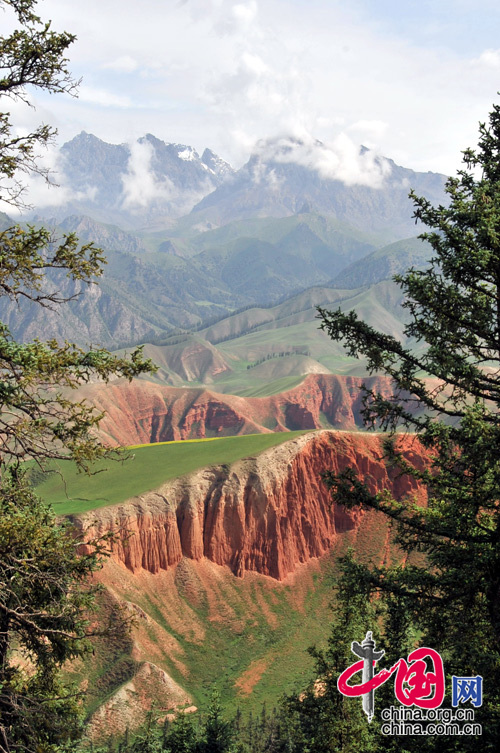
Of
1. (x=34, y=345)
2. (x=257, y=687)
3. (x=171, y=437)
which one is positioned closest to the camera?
(x=34, y=345)

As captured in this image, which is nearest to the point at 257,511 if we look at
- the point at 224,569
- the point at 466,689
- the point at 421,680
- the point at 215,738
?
the point at 224,569

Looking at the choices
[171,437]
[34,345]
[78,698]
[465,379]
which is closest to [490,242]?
[465,379]

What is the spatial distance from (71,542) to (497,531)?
10.1 meters

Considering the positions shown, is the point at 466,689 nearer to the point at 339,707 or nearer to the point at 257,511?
the point at 339,707

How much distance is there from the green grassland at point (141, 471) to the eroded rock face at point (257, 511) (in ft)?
7.99

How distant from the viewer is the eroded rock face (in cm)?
7819

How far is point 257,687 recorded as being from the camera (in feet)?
217

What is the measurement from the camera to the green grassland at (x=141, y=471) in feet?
254

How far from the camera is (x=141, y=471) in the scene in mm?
88688

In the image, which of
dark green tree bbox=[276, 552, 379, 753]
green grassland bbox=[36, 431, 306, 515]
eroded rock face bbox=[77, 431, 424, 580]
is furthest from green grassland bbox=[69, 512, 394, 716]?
dark green tree bbox=[276, 552, 379, 753]

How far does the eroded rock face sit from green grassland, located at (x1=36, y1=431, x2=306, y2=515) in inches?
95.9

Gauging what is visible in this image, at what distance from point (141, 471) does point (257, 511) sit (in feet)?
62.8

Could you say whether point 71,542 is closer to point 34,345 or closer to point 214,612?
point 34,345

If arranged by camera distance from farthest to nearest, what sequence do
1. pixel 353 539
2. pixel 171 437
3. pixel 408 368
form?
pixel 171 437 < pixel 353 539 < pixel 408 368
